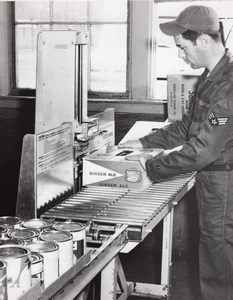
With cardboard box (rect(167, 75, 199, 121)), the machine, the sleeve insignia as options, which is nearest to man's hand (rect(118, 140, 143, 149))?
the machine

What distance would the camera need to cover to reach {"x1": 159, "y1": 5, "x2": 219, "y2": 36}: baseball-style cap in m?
2.77

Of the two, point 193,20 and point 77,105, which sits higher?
point 193,20

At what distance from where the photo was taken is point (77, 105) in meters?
2.82

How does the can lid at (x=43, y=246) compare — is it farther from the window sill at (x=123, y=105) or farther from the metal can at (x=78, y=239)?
the window sill at (x=123, y=105)

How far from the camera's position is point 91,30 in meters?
4.41

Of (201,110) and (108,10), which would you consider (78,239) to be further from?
(108,10)

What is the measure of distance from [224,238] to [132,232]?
2.53ft

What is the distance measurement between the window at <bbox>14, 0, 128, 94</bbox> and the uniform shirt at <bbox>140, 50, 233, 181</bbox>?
152 centimetres

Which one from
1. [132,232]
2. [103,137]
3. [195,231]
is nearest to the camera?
[132,232]

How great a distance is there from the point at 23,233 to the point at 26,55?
2.95 metres

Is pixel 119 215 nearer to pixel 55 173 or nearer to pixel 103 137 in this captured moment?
pixel 55 173

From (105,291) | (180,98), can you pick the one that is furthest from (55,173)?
(180,98)

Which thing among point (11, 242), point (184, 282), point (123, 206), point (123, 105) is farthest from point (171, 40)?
point (11, 242)

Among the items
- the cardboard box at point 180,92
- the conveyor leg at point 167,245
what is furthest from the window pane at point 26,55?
the conveyor leg at point 167,245
